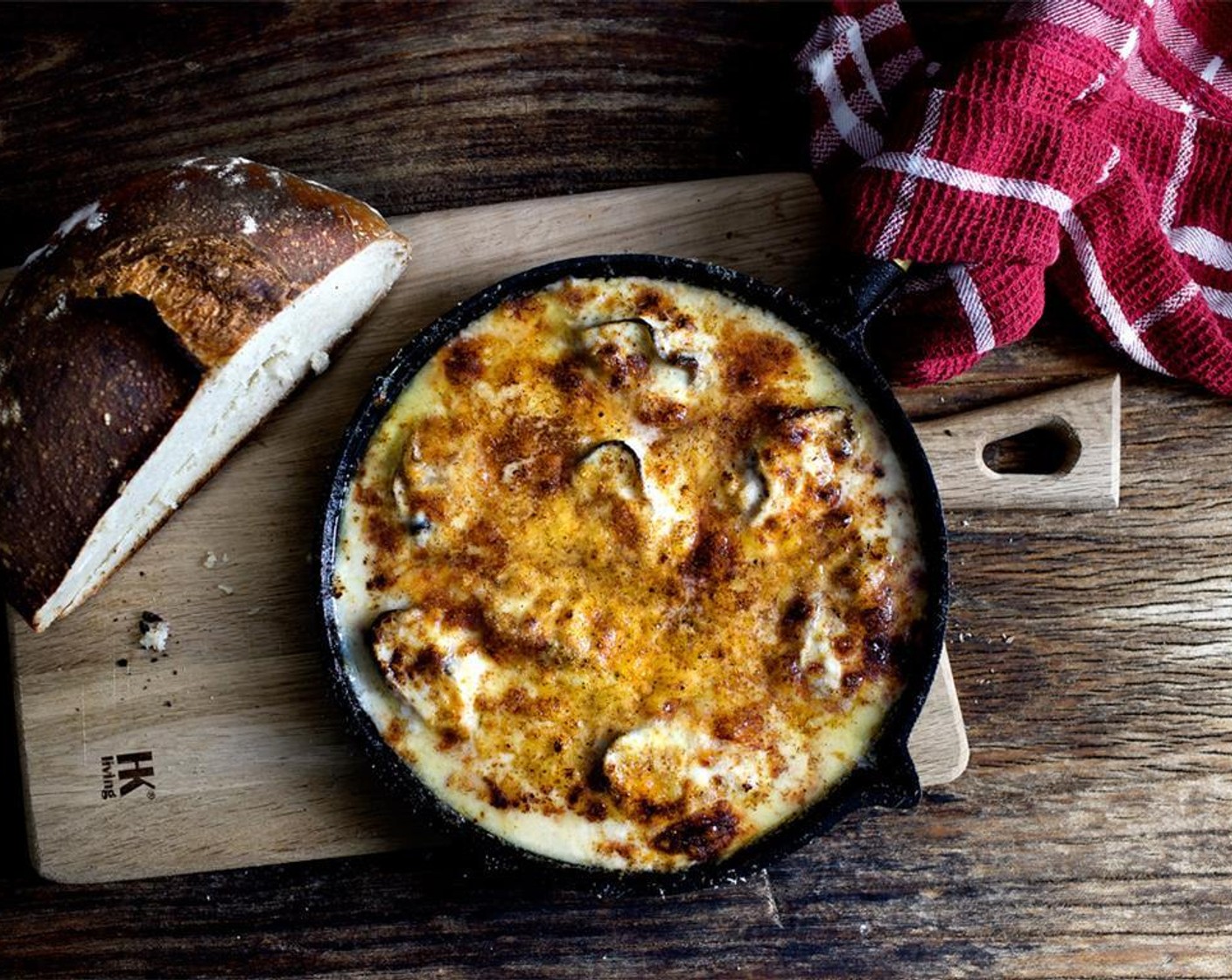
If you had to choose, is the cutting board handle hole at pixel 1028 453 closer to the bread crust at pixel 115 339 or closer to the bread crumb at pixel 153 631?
the bread crust at pixel 115 339

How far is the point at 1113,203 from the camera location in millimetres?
2506

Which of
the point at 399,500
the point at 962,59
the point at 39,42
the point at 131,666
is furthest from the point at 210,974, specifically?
the point at 962,59

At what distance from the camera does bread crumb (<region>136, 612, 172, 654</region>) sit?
2.47 metres

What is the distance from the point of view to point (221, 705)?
2.48 meters

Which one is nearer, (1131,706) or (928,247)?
(928,247)

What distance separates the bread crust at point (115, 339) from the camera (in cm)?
220

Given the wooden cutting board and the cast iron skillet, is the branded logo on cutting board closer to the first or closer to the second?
the wooden cutting board

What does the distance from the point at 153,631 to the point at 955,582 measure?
70.1 inches

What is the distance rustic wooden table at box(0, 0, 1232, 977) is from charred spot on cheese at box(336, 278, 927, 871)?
1.48 ft

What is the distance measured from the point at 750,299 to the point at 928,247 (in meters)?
0.39

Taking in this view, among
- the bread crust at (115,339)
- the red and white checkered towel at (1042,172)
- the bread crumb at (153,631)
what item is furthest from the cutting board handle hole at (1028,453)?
the bread crumb at (153,631)

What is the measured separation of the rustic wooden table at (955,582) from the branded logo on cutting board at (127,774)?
0.34 meters

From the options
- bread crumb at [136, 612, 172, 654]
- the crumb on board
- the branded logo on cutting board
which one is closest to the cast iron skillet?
the crumb on board

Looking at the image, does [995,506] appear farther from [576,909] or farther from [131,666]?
[131,666]
